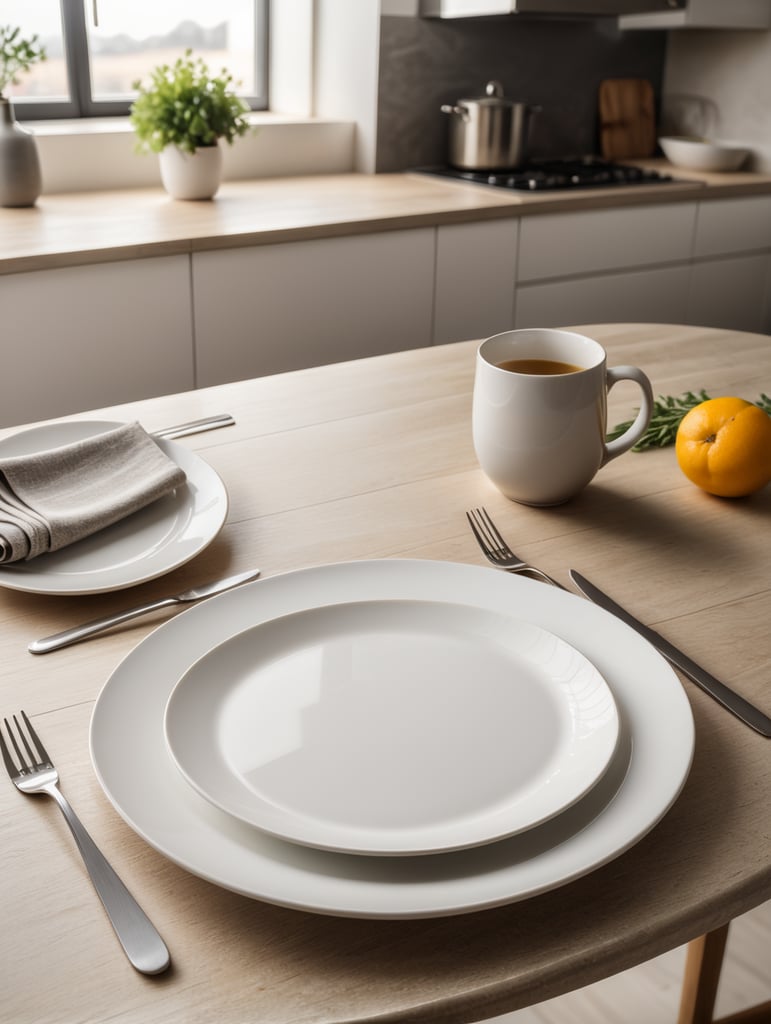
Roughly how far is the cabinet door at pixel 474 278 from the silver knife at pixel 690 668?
71.0 inches

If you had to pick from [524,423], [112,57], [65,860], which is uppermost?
[112,57]

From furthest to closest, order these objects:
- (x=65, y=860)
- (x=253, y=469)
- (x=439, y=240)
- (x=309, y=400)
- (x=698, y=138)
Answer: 1. (x=698, y=138)
2. (x=439, y=240)
3. (x=309, y=400)
4. (x=253, y=469)
5. (x=65, y=860)

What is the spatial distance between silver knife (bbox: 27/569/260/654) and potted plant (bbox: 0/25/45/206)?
188 cm

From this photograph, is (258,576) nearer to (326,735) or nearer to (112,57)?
(326,735)

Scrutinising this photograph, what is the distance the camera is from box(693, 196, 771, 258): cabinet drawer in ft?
9.47

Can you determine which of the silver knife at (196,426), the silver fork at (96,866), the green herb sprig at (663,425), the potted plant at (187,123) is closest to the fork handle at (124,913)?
the silver fork at (96,866)

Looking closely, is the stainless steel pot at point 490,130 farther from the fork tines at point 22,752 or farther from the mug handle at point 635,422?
the fork tines at point 22,752

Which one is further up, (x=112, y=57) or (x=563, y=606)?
(x=112, y=57)

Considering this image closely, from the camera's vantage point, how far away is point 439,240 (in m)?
2.42

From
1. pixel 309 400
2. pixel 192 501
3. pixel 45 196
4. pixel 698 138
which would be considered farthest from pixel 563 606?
pixel 698 138

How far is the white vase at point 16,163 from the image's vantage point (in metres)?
2.26

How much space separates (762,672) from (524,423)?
0.96 ft

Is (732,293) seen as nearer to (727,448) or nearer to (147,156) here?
(147,156)

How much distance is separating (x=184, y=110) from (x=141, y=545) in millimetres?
1907
